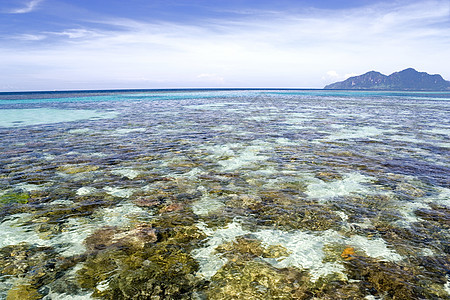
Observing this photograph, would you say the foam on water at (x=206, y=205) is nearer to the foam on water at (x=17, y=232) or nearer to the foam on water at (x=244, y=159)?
the foam on water at (x=244, y=159)

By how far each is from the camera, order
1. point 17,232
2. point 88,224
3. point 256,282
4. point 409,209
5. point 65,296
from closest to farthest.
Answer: point 65,296 → point 256,282 → point 17,232 → point 88,224 → point 409,209

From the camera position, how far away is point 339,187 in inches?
331

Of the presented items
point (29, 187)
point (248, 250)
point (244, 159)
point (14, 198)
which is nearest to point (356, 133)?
point (244, 159)

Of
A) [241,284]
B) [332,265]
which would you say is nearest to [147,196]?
[241,284]

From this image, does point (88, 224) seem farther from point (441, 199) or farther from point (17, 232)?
point (441, 199)

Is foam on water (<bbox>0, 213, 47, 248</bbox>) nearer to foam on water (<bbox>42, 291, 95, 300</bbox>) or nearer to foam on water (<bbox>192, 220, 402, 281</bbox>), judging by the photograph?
foam on water (<bbox>42, 291, 95, 300</bbox>)

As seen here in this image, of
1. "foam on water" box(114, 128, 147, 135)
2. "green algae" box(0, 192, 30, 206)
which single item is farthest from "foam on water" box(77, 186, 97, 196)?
"foam on water" box(114, 128, 147, 135)

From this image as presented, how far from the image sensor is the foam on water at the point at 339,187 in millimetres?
7883

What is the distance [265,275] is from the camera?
448 cm

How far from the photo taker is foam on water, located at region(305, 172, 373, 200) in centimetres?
788

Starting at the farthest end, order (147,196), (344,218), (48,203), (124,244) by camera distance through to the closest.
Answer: (147,196) → (48,203) → (344,218) → (124,244)

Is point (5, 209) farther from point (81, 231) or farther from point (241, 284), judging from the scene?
point (241, 284)

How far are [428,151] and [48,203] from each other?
15.0 meters

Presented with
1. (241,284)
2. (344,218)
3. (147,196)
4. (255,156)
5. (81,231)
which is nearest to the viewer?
(241,284)
